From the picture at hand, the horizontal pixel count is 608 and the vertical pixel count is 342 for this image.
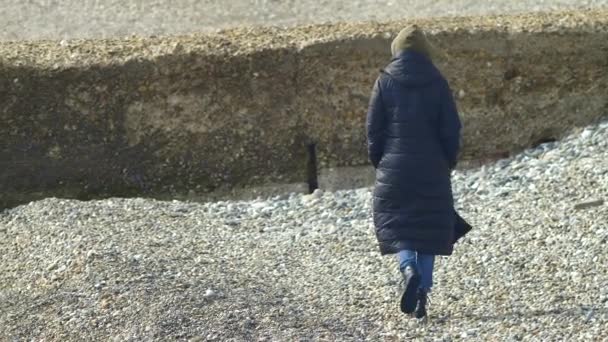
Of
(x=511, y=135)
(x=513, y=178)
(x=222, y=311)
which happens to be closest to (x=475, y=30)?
(x=511, y=135)

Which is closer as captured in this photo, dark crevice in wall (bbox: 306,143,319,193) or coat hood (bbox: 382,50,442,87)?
coat hood (bbox: 382,50,442,87)

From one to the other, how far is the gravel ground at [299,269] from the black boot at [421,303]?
0.07 m

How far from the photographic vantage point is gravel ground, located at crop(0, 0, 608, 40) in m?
16.9

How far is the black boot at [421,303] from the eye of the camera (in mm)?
8051

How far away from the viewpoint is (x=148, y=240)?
1070cm

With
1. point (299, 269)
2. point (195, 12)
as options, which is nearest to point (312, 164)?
point (195, 12)

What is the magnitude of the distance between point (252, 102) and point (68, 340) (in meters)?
6.30

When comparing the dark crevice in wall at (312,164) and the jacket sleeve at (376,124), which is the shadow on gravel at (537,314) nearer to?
the jacket sleeve at (376,124)

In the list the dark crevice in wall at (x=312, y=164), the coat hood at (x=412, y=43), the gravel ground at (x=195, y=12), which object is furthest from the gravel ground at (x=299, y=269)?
the gravel ground at (x=195, y=12)

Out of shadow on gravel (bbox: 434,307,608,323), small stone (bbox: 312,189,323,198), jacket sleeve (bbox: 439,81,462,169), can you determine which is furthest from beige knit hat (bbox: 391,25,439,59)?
small stone (bbox: 312,189,323,198)

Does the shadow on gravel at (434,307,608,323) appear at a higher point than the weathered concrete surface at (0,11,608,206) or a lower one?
higher

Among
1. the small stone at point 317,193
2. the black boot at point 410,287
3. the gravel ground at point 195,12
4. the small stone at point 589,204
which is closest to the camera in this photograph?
the black boot at point 410,287

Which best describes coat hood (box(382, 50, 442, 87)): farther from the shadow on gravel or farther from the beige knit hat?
the shadow on gravel

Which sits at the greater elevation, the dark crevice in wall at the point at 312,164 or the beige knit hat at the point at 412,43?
the beige knit hat at the point at 412,43
